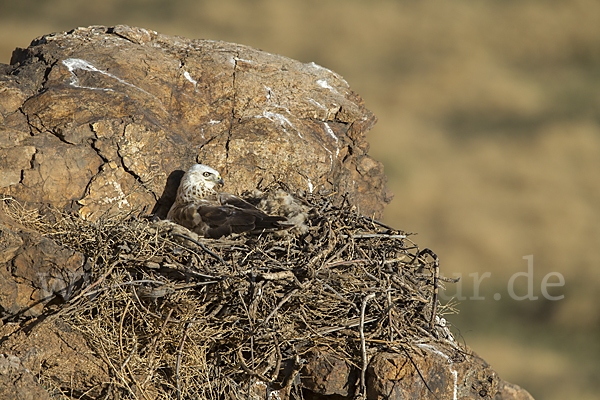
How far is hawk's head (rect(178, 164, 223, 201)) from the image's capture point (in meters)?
3.64

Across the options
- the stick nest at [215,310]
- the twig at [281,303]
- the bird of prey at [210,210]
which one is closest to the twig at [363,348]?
the stick nest at [215,310]

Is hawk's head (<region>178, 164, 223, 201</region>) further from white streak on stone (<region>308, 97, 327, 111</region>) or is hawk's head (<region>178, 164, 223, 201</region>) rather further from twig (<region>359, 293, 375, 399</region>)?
twig (<region>359, 293, 375, 399</region>)

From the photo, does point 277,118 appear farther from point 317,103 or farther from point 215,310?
point 215,310

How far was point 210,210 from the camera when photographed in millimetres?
3516

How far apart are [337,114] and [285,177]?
90 centimetres

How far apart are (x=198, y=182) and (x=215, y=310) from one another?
1.14m

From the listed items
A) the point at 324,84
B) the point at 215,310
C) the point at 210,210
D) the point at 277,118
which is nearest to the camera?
the point at 215,310

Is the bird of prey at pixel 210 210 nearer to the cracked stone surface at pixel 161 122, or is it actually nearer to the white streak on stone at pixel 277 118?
the cracked stone surface at pixel 161 122

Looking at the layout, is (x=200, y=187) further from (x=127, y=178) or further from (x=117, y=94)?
(x=117, y=94)

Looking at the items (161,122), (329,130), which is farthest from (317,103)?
(161,122)

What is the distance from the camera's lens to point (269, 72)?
4.67 metres

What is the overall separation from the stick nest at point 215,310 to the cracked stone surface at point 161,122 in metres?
0.59

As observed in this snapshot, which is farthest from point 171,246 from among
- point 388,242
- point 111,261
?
point 388,242

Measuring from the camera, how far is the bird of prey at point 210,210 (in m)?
3.34
